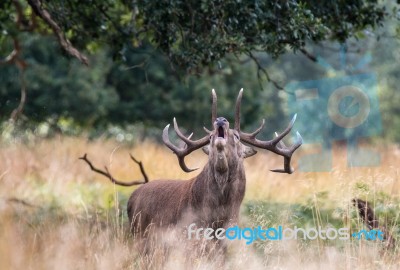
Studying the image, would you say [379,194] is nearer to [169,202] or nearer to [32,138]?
[169,202]

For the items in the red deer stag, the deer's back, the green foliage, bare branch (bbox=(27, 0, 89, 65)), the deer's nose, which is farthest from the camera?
the green foliage

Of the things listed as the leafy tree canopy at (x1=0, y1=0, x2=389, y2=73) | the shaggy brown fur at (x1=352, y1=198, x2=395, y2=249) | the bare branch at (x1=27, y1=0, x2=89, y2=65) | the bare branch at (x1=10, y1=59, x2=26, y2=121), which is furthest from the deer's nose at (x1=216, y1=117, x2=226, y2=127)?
the bare branch at (x1=10, y1=59, x2=26, y2=121)

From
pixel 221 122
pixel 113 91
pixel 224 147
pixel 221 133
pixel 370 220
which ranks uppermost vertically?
pixel 113 91

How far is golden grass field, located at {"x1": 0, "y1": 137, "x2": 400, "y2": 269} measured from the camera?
23.5 feet

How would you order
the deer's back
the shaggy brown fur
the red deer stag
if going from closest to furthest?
1. the red deer stag
2. the shaggy brown fur
3. the deer's back

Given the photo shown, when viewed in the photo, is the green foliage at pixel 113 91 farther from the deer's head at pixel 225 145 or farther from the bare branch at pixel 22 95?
the deer's head at pixel 225 145

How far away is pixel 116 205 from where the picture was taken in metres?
8.12

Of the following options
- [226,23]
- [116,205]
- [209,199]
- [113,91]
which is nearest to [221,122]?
[209,199]

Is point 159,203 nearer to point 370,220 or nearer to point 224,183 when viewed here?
point 224,183

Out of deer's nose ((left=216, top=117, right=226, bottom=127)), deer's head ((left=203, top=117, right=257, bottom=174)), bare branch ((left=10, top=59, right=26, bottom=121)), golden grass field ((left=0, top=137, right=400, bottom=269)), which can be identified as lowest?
golden grass field ((left=0, top=137, right=400, bottom=269))

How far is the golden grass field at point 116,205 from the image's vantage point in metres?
7.17

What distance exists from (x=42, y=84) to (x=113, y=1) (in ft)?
55.4

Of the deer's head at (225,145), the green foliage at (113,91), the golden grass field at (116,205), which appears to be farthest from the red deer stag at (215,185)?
the green foliage at (113,91)

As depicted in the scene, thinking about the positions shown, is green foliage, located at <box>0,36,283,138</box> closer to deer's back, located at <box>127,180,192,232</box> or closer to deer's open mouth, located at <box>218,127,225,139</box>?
deer's back, located at <box>127,180,192,232</box>
